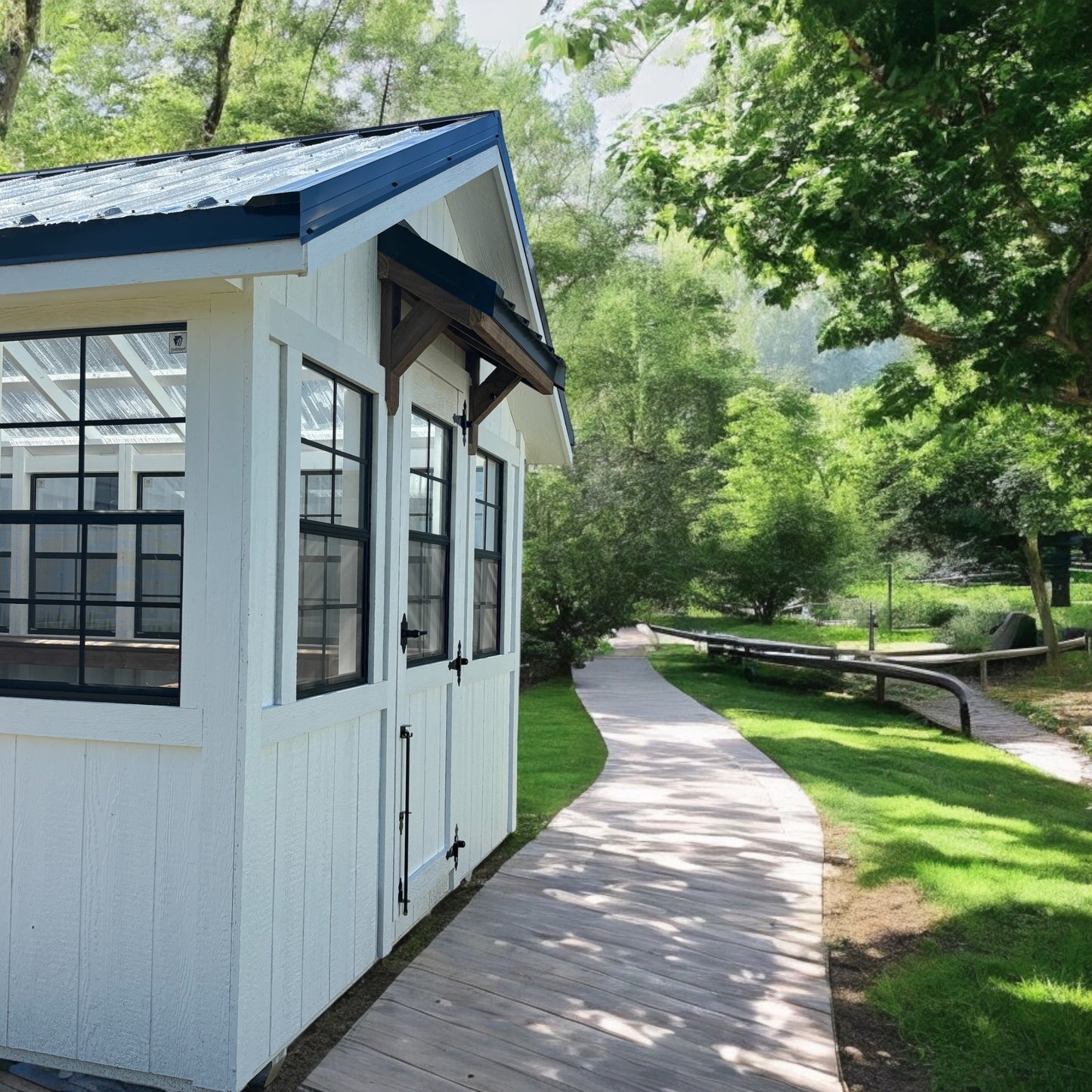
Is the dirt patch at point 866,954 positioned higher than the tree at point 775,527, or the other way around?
the tree at point 775,527

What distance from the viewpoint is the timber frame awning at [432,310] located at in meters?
3.90

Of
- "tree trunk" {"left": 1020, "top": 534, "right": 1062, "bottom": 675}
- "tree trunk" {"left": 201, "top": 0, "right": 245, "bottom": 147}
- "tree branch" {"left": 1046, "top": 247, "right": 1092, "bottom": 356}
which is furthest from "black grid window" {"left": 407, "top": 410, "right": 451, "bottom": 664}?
"tree trunk" {"left": 201, "top": 0, "right": 245, "bottom": 147}

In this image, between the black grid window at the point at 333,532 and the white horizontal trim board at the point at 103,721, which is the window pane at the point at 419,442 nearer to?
the black grid window at the point at 333,532

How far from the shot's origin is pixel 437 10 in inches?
861

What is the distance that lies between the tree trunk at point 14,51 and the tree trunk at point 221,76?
149 inches

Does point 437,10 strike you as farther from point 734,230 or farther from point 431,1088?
point 431,1088

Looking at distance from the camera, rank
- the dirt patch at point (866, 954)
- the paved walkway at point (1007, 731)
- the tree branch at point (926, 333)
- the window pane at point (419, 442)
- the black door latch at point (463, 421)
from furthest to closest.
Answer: the paved walkway at point (1007, 731) → the tree branch at point (926, 333) → the black door latch at point (463, 421) → the window pane at point (419, 442) → the dirt patch at point (866, 954)

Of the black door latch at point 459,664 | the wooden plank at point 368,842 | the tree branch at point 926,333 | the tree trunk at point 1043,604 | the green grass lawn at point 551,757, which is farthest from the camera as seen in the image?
the tree trunk at point 1043,604

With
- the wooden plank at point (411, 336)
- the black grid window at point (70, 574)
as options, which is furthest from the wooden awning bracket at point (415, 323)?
the black grid window at point (70, 574)

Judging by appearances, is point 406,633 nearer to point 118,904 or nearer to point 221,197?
point 118,904

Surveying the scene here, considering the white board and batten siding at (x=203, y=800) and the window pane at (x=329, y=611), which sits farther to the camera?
the window pane at (x=329, y=611)

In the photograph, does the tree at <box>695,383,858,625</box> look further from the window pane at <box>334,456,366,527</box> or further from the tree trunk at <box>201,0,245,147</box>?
the window pane at <box>334,456,366,527</box>

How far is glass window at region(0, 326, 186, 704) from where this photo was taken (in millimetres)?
3348

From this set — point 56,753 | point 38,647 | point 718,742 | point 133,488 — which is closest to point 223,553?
point 56,753
